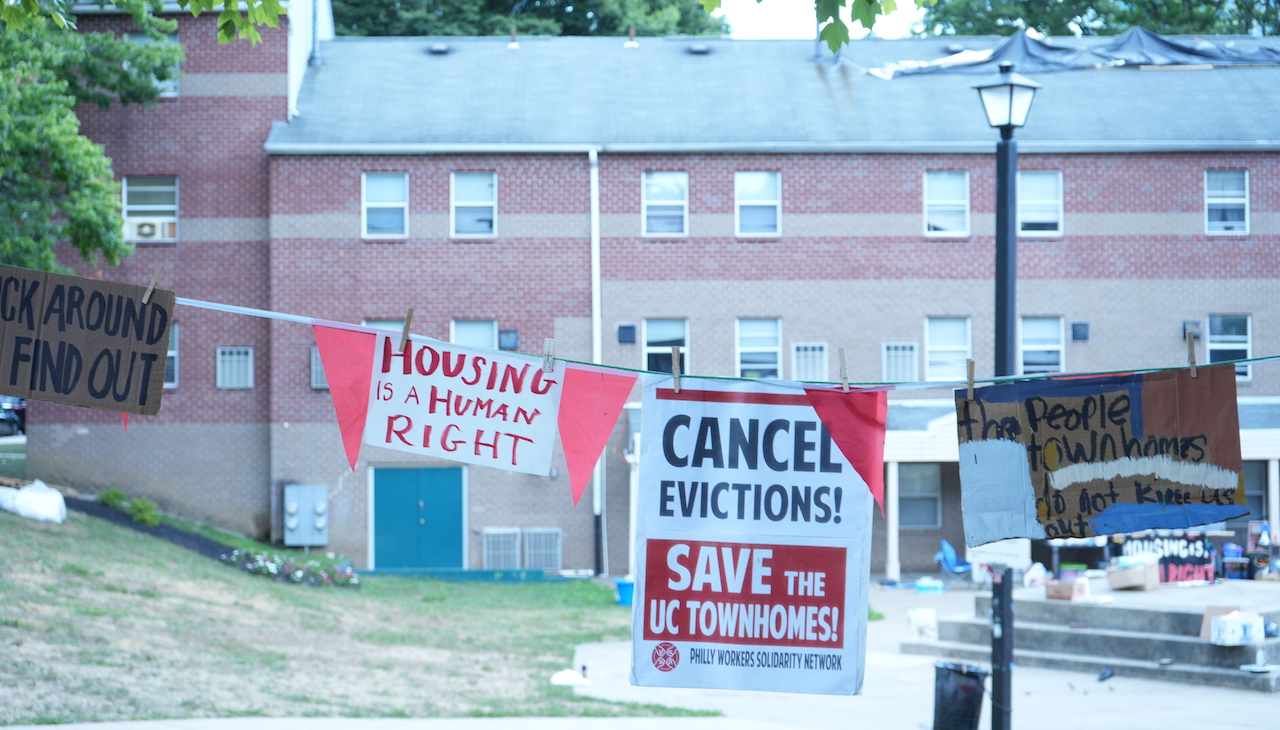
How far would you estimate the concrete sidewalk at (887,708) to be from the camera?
10.9m

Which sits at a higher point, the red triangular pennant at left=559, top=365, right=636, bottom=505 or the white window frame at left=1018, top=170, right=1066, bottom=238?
the white window frame at left=1018, top=170, right=1066, bottom=238

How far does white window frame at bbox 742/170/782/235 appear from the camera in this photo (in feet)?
85.8

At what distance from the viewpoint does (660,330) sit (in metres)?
26.1

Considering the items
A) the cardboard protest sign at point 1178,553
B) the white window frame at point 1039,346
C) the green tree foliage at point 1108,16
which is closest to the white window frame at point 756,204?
the white window frame at point 1039,346

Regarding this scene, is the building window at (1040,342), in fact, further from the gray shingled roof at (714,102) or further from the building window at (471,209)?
the building window at (471,209)

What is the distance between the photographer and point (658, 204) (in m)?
26.2

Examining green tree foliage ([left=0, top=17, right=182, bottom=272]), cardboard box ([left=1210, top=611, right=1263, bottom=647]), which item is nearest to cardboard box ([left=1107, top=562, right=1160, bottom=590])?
cardboard box ([left=1210, top=611, right=1263, bottom=647])

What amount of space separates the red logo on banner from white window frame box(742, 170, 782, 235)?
2028cm

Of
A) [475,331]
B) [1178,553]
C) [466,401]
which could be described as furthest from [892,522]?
[466,401]

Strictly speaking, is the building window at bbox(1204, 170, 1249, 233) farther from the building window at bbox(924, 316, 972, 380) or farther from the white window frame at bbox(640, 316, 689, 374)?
the white window frame at bbox(640, 316, 689, 374)

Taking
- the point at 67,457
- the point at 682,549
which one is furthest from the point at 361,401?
the point at 67,457

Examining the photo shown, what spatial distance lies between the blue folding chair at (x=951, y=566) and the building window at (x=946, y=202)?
22.2 ft

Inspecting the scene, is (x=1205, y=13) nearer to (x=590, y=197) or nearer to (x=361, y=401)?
(x=590, y=197)

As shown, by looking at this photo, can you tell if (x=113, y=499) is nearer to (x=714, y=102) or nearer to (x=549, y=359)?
(x=714, y=102)
